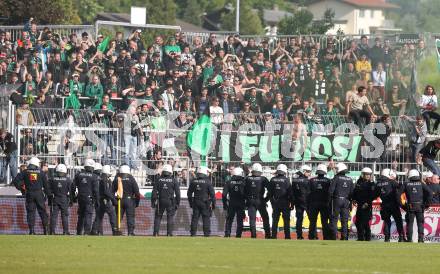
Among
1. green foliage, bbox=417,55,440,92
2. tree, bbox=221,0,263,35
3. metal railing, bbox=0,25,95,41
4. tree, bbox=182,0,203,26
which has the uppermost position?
tree, bbox=182,0,203,26

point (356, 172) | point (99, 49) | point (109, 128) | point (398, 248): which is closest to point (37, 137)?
point (109, 128)

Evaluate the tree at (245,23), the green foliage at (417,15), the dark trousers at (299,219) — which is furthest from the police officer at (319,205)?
the tree at (245,23)

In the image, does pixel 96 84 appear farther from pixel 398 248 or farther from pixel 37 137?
pixel 398 248

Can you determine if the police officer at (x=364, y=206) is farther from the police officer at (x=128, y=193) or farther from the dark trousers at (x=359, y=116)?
the police officer at (x=128, y=193)

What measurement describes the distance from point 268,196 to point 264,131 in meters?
2.94

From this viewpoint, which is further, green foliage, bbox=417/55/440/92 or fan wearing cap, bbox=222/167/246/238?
green foliage, bbox=417/55/440/92

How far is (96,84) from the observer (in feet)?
101

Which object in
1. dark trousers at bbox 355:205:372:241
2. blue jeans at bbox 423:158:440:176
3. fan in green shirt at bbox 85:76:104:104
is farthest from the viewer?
fan in green shirt at bbox 85:76:104:104

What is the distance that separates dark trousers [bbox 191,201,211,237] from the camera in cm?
2672

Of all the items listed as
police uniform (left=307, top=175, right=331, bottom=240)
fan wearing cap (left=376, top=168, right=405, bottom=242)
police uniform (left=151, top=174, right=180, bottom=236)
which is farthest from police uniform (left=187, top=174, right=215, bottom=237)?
fan wearing cap (left=376, top=168, right=405, bottom=242)

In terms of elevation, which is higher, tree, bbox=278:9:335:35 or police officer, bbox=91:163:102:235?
tree, bbox=278:9:335:35

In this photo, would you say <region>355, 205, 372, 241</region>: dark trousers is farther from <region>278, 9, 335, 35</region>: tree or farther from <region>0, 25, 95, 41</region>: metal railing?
<region>278, 9, 335, 35</region>: tree

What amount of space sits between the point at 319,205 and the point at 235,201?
2024 mm

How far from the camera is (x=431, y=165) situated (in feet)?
91.9
